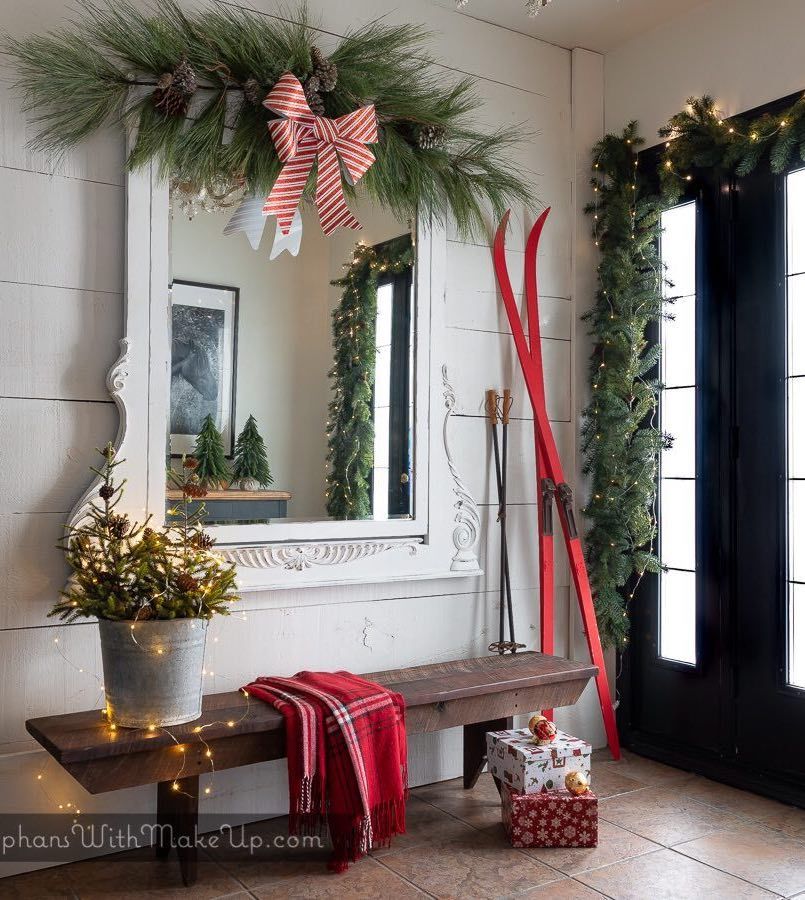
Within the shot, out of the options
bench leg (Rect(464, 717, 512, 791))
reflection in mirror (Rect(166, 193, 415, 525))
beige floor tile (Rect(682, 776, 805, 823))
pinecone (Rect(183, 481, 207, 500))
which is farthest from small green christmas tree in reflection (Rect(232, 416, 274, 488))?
beige floor tile (Rect(682, 776, 805, 823))

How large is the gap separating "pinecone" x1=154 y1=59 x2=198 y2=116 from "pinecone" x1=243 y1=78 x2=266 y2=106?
16 cm

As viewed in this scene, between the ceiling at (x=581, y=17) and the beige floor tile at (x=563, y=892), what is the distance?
9.54 feet

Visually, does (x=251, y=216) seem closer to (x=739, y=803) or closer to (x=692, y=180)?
(x=692, y=180)

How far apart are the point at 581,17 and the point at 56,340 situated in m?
2.31

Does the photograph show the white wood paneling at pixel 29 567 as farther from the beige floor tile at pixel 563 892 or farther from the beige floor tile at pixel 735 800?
the beige floor tile at pixel 735 800

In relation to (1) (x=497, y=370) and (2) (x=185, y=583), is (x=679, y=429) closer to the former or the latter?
(1) (x=497, y=370)

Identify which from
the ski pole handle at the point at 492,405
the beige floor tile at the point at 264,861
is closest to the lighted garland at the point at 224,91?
the ski pole handle at the point at 492,405

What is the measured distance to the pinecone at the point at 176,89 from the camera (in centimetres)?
260

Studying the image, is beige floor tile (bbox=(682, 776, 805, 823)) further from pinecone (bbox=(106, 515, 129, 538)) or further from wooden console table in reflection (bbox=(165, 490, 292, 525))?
pinecone (bbox=(106, 515, 129, 538))

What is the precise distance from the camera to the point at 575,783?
2723mm

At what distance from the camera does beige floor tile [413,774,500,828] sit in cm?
296

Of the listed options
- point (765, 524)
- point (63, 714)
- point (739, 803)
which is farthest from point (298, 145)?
point (739, 803)

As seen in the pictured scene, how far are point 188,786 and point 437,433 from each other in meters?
1.45

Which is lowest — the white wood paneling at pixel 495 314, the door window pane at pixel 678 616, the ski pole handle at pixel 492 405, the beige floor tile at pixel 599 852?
the beige floor tile at pixel 599 852
